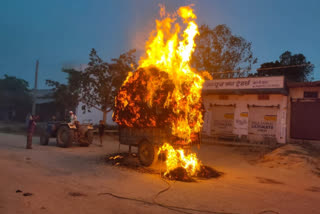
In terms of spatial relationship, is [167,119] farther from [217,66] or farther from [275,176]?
[217,66]

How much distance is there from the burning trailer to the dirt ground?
4.34ft

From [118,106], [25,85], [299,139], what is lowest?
[299,139]

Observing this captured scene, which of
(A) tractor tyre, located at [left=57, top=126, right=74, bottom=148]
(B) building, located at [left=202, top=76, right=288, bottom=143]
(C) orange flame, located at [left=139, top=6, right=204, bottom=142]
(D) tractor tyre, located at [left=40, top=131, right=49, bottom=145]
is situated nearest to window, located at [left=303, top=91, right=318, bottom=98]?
(B) building, located at [left=202, top=76, right=288, bottom=143]

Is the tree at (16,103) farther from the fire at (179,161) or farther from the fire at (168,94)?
the fire at (179,161)

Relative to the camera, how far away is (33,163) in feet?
33.2

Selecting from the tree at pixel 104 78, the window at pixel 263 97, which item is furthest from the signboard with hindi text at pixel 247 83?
the tree at pixel 104 78

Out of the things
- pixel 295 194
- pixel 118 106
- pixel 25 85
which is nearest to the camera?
pixel 295 194

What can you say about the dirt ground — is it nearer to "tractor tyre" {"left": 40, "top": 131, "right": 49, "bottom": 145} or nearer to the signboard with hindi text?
"tractor tyre" {"left": 40, "top": 131, "right": 49, "bottom": 145}

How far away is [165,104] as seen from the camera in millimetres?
10391

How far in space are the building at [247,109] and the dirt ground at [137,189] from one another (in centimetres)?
698

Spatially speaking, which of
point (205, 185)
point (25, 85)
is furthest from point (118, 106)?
point (25, 85)

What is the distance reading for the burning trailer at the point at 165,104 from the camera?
10000mm

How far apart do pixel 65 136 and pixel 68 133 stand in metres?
0.58

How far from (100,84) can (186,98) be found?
1410 centimetres
